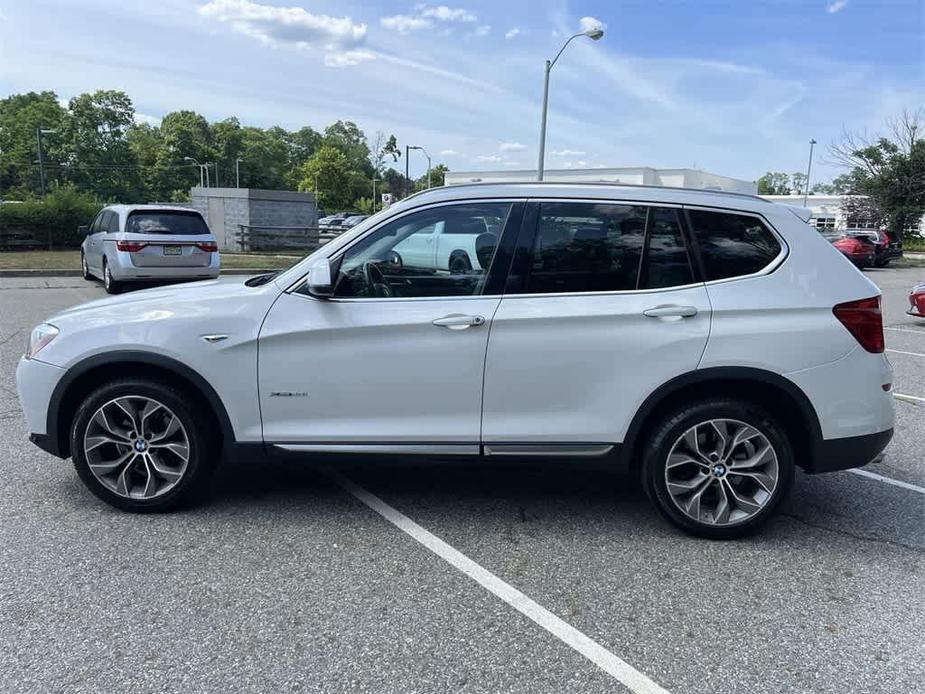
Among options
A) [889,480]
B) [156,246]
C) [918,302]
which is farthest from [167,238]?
[918,302]

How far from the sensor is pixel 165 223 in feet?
42.0

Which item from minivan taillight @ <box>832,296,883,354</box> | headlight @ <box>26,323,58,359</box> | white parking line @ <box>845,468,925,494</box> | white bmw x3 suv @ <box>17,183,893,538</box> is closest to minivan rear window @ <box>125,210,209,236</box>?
headlight @ <box>26,323,58,359</box>

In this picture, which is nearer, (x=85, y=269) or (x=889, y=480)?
(x=889, y=480)

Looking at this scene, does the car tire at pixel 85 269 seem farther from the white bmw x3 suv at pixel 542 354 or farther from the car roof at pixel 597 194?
the car roof at pixel 597 194

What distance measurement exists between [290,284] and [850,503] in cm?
366

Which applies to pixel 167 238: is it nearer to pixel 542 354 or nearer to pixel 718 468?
pixel 542 354

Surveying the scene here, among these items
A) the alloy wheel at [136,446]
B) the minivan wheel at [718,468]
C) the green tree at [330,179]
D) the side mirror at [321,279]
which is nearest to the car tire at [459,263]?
the side mirror at [321,279]

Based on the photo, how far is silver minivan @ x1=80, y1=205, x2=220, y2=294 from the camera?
12617mm

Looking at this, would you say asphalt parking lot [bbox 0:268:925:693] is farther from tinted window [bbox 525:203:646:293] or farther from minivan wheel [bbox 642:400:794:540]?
tinted window [bbox 525:203:646:293]

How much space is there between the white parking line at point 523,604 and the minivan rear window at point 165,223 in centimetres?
1020

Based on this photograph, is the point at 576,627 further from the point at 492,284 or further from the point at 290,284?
the point at 290,284

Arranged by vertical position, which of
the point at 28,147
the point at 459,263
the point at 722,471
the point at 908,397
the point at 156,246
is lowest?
the point at 908,397

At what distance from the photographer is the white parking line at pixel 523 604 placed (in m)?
2.62

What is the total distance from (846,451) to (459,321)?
2139 millimetres
